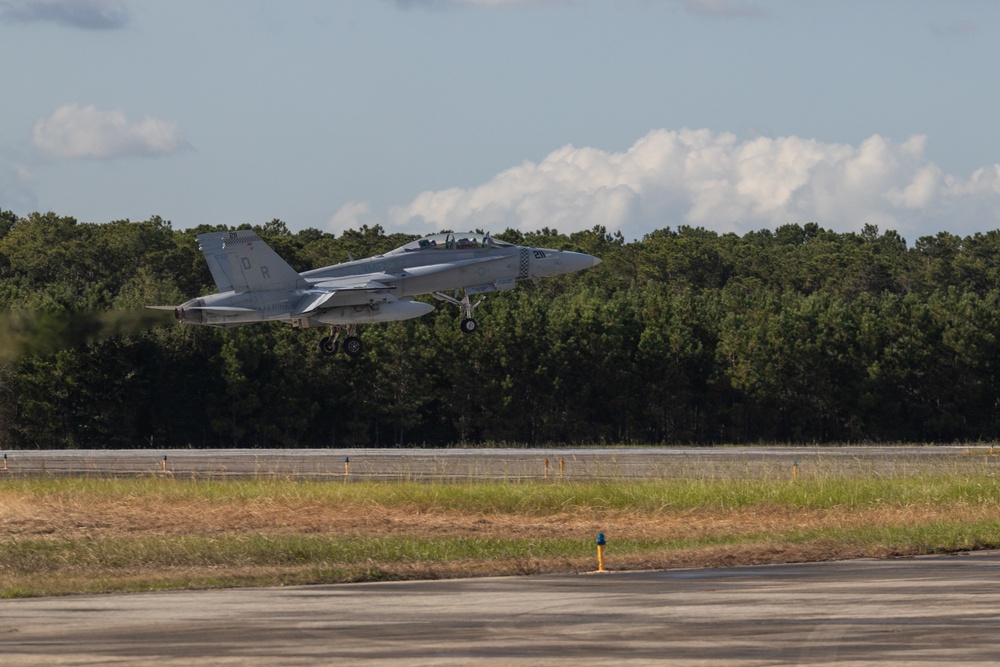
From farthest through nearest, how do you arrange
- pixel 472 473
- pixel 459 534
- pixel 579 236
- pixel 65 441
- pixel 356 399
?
pixel 579 236 < pixel 356 399 < pixel 65 441 < pixel 472 473 < pixel 459 534

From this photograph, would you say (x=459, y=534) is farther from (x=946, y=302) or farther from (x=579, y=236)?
(x=579, y=236)

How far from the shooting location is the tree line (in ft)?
293

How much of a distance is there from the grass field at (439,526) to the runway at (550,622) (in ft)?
7.64

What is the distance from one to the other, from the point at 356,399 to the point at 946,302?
140ft

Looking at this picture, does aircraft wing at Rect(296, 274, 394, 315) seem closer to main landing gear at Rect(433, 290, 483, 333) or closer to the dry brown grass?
main landing gear at Rect(433, 290, 483, 333)

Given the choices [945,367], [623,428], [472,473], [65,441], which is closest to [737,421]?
[623,428]

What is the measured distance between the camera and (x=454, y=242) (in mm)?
48406

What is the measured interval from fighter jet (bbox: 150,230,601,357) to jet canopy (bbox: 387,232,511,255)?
3cm

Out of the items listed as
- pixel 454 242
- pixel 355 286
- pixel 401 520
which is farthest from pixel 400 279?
pixel 401 520

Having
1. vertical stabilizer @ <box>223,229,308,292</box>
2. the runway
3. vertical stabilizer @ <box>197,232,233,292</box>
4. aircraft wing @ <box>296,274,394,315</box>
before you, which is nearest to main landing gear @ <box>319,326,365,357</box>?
aircraft wing @ <box>296,274,394,315</box>

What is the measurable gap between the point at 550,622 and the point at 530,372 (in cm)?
8071

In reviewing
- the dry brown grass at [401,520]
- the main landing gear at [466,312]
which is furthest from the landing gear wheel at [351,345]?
the dry brown grass at [401,520]

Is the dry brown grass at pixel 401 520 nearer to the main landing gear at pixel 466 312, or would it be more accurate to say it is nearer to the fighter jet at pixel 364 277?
the main landing gear at pixel 466 312

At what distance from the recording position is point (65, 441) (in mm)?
82375
